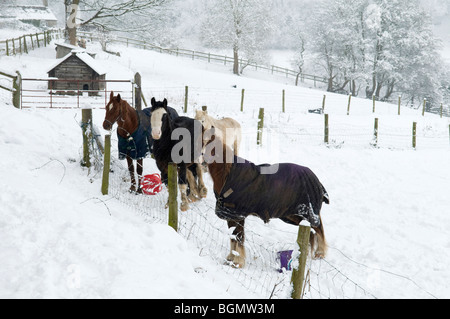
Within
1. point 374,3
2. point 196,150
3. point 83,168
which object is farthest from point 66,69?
point 374,3

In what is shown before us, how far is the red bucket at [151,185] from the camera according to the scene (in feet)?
20.6

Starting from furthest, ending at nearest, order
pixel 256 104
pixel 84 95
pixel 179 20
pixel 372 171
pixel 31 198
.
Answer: pixel 179 20
pixel 256 104
pixel 84 95
pixel 372 171
pixel 31 198

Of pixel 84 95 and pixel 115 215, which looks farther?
pixel 84 95

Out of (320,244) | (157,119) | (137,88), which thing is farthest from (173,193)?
(137,88)

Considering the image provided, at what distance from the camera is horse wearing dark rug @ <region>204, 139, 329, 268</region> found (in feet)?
14.1

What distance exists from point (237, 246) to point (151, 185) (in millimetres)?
2559

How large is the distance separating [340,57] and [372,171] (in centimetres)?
2572

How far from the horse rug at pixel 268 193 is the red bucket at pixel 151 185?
7.25 ft

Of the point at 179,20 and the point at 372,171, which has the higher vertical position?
the point at 179,20

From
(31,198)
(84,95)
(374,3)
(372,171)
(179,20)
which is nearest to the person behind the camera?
(31,198)

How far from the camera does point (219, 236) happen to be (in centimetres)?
512

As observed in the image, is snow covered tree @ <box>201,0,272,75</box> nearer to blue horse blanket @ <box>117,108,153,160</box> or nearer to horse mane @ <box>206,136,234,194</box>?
blue horse blanket @ <box>117,108,153,160</box>

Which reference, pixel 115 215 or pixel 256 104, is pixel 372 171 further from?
pixel 256 104

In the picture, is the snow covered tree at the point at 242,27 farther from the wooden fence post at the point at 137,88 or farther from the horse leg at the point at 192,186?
the horse leg at the point at 192,186
